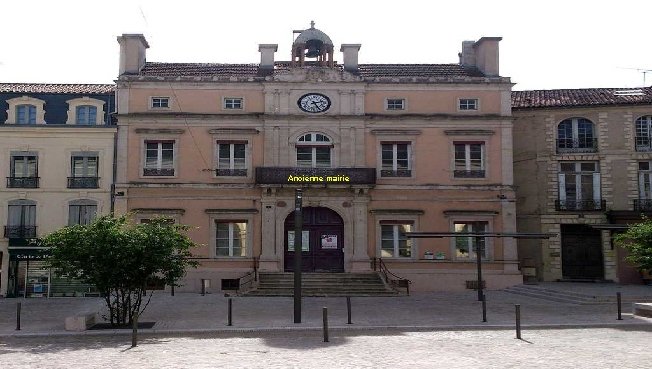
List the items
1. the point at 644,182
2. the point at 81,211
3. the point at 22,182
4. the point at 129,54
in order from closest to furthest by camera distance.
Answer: the point at 22,182 < the point at 81,211 < the point at 129,54 < the point at 644,182

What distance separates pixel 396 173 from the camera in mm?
29875

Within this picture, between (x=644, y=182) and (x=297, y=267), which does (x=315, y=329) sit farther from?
(x=644, y=182)

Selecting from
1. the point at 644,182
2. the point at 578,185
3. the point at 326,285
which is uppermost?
the point at 644,182

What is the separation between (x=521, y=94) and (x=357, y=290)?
1400 cm

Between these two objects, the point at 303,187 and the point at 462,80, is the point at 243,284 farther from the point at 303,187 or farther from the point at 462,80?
the point at 462,80

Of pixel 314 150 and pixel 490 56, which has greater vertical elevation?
pixel 490 56

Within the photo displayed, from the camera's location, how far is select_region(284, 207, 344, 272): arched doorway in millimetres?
29438

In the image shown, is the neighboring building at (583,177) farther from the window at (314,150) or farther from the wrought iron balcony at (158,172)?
the wrought iron balcony at (158,172)

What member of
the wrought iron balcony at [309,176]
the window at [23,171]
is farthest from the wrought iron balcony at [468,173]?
the window at [23,171]

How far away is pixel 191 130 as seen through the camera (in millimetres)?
29562

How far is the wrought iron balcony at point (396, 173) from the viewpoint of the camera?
29844 millimetres

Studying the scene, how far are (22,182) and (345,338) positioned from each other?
766 inches

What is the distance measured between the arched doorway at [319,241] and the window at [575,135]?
11231 mm

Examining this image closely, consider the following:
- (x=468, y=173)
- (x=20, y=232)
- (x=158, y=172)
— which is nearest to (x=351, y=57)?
(x=468, y=173)
